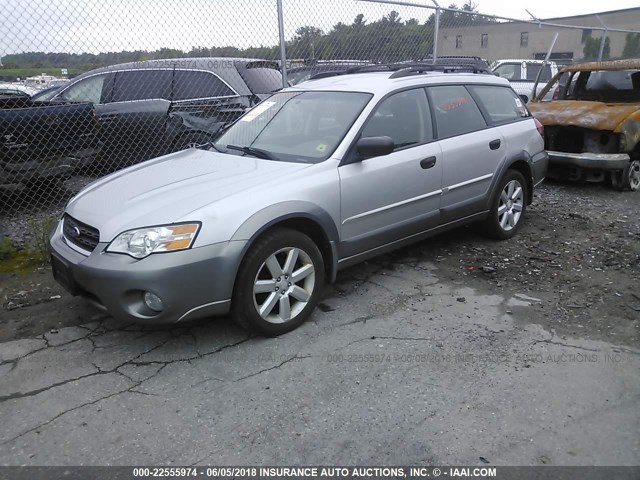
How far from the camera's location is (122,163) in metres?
6.79

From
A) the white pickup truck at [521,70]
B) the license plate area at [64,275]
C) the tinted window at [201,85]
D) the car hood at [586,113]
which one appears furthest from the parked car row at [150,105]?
the white pickup truck at [521,70]

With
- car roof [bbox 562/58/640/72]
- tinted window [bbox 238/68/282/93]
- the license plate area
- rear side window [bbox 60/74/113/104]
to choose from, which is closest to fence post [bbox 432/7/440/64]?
car roof [bbox 562/58/640/72]

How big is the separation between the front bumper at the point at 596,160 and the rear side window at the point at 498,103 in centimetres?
188

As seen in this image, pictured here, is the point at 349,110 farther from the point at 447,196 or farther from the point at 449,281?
the point at 449,281

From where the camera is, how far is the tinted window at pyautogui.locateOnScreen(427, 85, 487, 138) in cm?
474

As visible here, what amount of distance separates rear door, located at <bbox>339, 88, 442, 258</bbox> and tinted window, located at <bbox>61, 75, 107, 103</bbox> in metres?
5.01

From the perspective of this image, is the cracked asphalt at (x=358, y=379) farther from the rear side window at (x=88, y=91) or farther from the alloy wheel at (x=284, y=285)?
the rear side window at (x=88, y=91)

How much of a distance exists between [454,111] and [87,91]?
17.5ft

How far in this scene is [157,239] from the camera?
320 centimetres

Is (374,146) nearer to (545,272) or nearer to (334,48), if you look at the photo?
(545,272)

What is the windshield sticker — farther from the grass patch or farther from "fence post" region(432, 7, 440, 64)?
"fence post" region(432, 7, 440, 64)

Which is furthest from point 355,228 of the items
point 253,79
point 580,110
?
point 580,110

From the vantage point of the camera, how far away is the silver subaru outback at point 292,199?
10.6 feet

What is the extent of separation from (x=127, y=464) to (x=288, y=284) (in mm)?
1534
